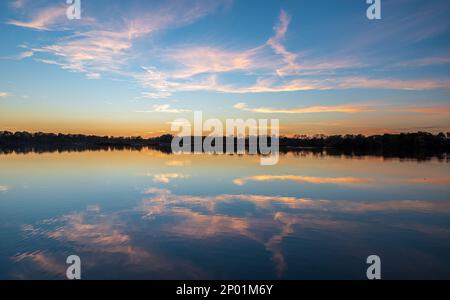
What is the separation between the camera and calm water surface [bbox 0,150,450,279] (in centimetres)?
757

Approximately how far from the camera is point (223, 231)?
1047 cm

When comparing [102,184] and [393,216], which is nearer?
[393,216]

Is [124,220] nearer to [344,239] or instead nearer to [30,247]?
[30,247]

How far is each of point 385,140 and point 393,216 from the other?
114 m

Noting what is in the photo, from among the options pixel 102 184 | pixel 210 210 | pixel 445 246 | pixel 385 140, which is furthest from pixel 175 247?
pixel 385 140

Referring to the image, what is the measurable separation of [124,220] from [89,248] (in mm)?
2964

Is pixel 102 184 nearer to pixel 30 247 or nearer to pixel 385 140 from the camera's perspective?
pixel 30 247

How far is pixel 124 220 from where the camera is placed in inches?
468

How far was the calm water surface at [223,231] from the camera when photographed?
7574 millimetres

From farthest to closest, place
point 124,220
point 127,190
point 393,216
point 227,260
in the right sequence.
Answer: point 127,190, point 393,216, point 124,220, point 227,260

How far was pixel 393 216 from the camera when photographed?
12.7 meters
